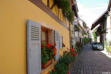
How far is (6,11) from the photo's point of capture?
1854 millimetres

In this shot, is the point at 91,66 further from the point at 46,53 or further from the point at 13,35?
the point at 13,35

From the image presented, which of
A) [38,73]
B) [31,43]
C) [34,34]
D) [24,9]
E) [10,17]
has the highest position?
[24,9]

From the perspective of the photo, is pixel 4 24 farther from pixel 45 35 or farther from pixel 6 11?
pixel 45 35

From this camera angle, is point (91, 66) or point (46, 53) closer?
point (46, 53)

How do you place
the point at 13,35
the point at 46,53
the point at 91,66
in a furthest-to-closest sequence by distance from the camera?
the point at 91,66 < the point at 46,53 < the point at 13,35

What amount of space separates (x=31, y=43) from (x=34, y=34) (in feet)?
0.85

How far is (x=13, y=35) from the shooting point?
6.66 ft

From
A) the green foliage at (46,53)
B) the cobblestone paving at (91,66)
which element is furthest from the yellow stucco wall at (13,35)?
the cobblestone paving at (91,66)

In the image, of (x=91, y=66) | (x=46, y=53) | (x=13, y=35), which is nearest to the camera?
(x=13, y=35)

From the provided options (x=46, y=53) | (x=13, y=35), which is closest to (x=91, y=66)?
(x=46, y=53)

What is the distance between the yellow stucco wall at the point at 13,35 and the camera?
1.77m

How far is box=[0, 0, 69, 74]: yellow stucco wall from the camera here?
5.81 feet

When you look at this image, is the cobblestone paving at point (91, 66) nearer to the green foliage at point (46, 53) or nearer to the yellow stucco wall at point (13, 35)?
the green foliage at point (46, 53)

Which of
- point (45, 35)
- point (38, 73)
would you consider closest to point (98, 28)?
point (45, 35)
